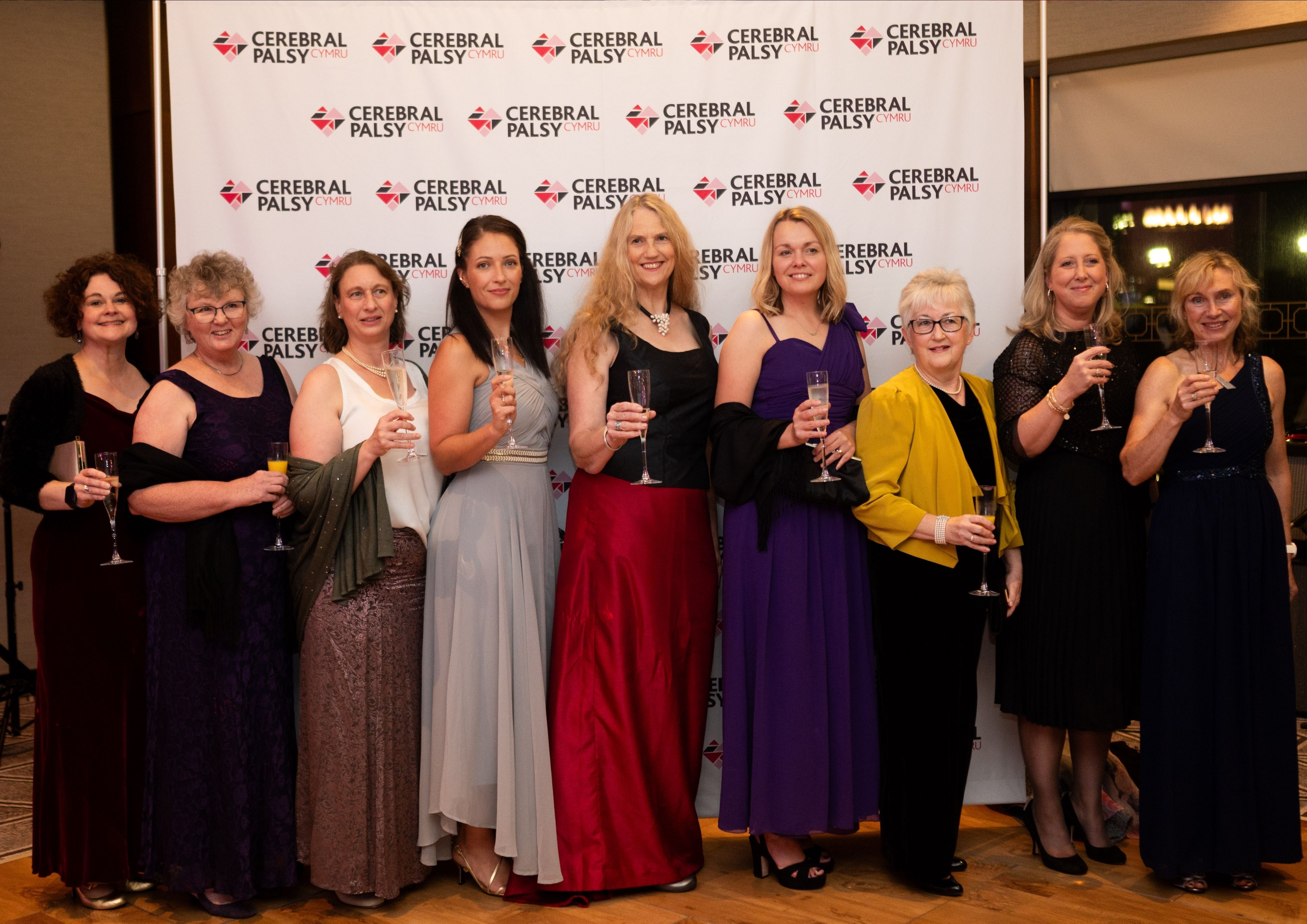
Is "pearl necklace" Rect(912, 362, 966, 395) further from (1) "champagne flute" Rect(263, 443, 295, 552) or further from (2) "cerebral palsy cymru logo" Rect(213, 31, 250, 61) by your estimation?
(2) "cerebral palsy cymru logo" Rect(213, 31, 250, 61)

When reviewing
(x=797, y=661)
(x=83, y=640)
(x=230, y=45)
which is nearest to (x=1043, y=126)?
(x=797, y=661)

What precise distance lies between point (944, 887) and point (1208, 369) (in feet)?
5.78

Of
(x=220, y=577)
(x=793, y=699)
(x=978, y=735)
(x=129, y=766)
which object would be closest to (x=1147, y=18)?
(x=978, y=735)

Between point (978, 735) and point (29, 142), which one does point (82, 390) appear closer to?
point (978, 735)

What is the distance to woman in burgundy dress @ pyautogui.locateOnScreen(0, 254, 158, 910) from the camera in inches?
126

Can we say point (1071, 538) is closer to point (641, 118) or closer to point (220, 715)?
point (641, 118)

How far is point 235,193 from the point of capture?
3887 millimetres

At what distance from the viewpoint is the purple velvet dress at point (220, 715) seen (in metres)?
3.13

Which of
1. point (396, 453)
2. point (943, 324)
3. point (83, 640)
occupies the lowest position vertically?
point (83, 640)

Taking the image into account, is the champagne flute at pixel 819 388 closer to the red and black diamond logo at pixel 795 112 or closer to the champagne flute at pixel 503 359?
the champagne flute at pixel 503 359

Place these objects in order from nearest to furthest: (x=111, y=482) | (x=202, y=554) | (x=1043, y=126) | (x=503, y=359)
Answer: (x=503, y=359) < (x=111, y=482) < (x=202, y=554) < (x=1043, y=126)

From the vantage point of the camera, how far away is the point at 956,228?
13.0 ft

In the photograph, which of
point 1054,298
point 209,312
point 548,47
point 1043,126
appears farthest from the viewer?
point 548,47

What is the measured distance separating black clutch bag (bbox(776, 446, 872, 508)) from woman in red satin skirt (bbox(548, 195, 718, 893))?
0.28 m
